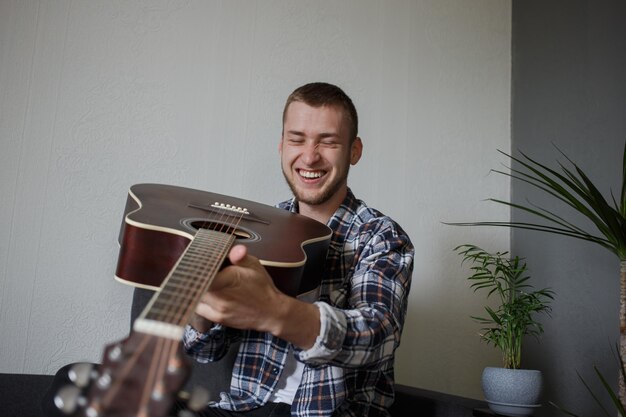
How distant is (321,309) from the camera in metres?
0.94

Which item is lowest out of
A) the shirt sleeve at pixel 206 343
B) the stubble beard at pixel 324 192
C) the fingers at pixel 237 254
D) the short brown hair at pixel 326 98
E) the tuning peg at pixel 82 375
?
the shirt sleeve at pixel 206 343

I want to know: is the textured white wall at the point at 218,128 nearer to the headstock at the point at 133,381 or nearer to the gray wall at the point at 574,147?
the gray wall at the point at 574,147

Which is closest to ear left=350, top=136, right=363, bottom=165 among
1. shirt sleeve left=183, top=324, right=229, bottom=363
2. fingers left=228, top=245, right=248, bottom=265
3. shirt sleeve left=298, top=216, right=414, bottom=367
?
shirt sleeve left=298, top=216, right=414, bottom=367

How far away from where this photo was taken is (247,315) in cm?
80

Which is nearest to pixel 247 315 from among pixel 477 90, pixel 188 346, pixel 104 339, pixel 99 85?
pixel 188 346

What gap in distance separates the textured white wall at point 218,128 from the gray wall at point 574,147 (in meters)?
0.15

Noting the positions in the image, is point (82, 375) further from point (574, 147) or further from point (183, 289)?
point (574, 147)

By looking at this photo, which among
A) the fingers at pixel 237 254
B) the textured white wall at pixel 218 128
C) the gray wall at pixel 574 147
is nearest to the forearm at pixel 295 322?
the fingers at pixel 237 254

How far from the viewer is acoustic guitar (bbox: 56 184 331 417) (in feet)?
1.40

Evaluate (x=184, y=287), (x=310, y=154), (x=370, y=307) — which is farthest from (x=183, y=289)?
(x=310, y=154)

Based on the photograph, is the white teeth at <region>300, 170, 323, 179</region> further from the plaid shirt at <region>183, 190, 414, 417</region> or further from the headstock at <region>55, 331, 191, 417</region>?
the headstock at <region>55, 331, 191, 417</region>

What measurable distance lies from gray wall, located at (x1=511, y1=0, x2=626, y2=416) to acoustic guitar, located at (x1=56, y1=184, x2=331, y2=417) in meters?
1.10

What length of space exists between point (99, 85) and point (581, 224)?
1.55m

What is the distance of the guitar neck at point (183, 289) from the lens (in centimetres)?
47
